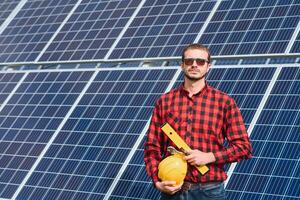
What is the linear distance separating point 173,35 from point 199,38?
0.68m

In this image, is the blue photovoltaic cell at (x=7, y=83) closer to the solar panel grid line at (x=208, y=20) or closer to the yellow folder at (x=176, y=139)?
the solar panel grid line at (x=208, y=20)

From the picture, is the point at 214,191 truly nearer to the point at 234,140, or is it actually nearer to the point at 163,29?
the point at 234,140

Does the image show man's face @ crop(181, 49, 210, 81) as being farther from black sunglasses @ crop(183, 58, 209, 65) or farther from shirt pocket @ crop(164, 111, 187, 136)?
shirt pocket @ crop(164, 111, 187, 136)

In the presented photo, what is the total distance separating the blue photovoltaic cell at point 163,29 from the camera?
45.3 feet

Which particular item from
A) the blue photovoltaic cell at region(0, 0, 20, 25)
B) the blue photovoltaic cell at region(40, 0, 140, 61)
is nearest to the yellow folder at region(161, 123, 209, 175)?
the blue photovoltaic cell at region(40, 0, 140, 61)

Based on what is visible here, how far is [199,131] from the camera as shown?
7484 millimetres

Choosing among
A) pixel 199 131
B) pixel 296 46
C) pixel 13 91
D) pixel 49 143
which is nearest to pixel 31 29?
pixel 13 91

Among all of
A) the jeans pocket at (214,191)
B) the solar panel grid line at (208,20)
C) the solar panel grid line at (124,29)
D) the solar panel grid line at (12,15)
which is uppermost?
the jeans pocket at (214,191)

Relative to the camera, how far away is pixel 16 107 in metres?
14.4

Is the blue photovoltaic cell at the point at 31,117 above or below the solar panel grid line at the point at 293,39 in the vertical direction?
above

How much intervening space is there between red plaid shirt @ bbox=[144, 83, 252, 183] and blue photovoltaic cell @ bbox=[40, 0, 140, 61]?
7061mm

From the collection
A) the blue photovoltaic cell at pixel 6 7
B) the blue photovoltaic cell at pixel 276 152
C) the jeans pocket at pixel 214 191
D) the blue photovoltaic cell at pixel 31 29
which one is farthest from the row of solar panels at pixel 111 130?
the blue photovoltaic cell at pixel 6 7

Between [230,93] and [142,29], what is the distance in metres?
3.47

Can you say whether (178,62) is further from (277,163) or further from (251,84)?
(277,163)
